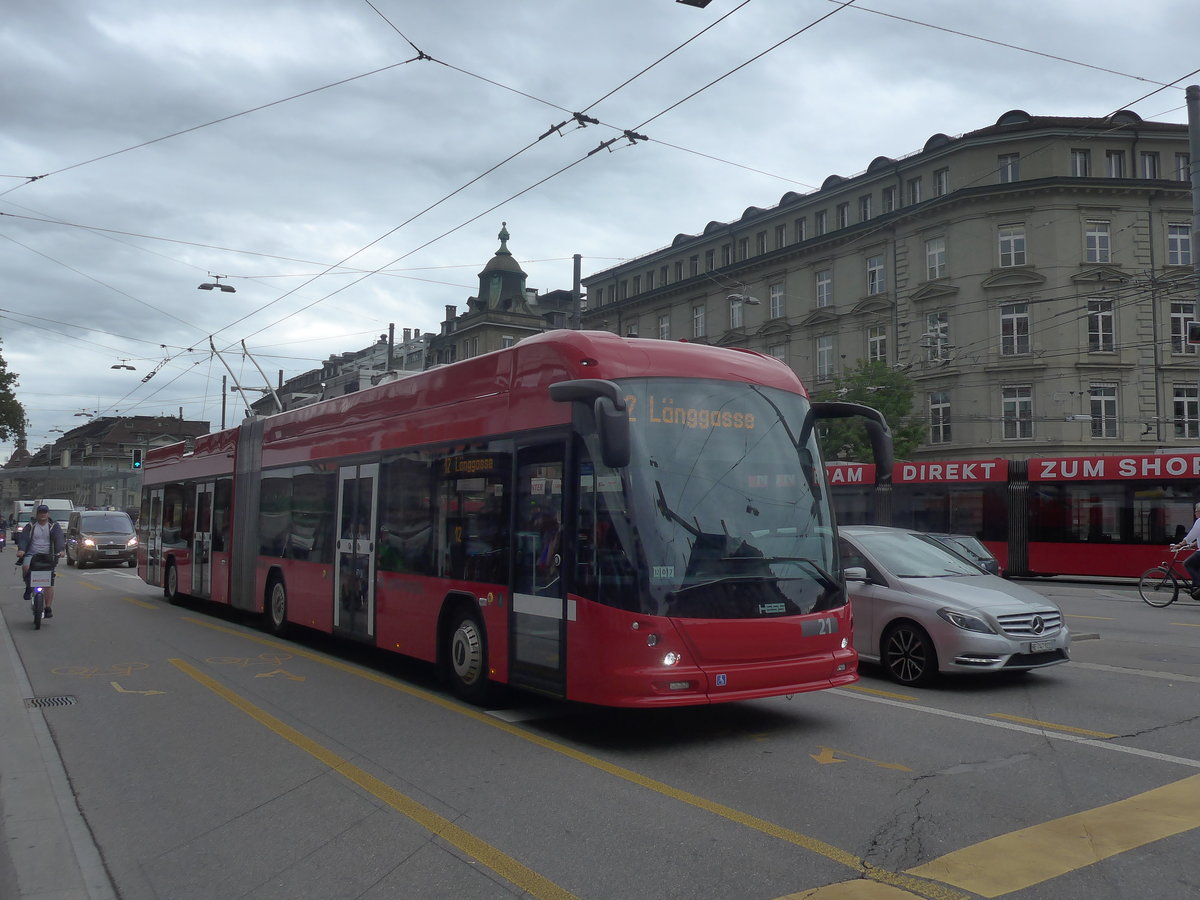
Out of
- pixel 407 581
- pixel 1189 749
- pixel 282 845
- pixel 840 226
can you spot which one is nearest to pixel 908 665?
pixel 1189 749

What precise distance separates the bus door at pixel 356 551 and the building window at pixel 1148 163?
41.8 m

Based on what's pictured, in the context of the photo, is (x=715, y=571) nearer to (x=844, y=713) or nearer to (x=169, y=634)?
(x=844, y=713)

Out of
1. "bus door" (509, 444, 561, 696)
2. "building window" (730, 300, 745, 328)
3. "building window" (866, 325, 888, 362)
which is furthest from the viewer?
"building window" (730, 300, 745, 328)

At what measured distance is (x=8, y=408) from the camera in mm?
53062

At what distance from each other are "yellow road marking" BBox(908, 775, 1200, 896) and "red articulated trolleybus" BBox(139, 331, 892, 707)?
7.34 ft

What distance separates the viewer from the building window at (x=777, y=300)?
51.8 meters

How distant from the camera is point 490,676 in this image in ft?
27.2

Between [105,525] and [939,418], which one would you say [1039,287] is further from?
[105,525]

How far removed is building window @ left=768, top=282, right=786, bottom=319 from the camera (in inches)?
2041

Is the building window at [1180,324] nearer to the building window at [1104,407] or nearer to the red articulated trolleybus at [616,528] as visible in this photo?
the building window at [1104,407]

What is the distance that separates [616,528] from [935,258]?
41.1 meters

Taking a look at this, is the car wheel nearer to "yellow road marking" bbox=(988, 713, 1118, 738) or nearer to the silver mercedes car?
the silver mercedes car

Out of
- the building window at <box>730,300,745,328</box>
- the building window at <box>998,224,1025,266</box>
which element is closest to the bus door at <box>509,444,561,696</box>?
the building window at <box>998,224,1025,266</box>

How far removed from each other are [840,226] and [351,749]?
45.5 m
